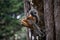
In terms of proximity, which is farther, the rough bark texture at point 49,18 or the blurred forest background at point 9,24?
the blurred forest background at point 9,24

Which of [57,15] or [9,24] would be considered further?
[9,24]

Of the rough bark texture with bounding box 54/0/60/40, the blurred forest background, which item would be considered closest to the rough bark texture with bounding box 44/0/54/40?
the rough bark texture with bounding box 54/0/60/40

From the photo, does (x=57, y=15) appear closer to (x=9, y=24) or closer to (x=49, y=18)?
(x=49, y=18)

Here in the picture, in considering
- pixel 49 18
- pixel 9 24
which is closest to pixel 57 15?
pixel 49 18

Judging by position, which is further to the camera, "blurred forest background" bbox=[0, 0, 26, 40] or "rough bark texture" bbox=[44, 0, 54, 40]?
"blurred forest background" bbox=[0, 0, 26, 40]

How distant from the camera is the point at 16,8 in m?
8.99

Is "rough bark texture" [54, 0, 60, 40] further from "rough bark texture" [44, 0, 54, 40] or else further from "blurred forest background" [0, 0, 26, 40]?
"blurred forest background" [0, 0, 26, 40]

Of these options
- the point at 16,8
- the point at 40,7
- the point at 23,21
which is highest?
the point at 16,8

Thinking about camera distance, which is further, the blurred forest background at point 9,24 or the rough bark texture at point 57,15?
the blurred forest background at point 9,24

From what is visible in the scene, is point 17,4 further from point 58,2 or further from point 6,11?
point 58,2

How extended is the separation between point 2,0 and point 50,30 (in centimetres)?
683

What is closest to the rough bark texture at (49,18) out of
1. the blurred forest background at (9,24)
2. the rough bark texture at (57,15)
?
the rough bark texture at (57,15)

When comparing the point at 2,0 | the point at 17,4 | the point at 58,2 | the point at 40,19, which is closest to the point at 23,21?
the point at 40,19

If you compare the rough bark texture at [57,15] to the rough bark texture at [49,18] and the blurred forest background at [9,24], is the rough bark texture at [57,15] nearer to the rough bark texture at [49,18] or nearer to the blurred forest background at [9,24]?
the rough bark texture at [49,18]
